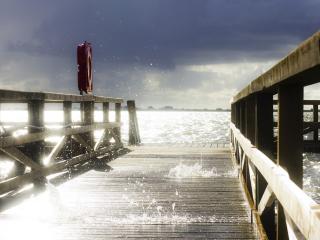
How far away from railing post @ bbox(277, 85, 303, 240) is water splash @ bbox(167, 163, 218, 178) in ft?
16.9

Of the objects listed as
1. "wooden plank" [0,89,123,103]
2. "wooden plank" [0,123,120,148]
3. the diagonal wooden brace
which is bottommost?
the diagonal wooden brace

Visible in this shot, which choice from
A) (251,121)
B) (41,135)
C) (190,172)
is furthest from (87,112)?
(251,121)

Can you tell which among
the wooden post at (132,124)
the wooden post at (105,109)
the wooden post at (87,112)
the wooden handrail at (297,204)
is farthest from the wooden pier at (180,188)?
the wooden post at (132,124)

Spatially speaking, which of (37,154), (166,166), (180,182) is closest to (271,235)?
(180,182)

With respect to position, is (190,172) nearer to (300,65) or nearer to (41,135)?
(41,135)

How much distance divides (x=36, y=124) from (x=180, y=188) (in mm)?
2631

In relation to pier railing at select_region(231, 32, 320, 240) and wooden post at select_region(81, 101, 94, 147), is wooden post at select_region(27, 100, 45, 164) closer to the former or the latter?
wooden post at select_region(81, 101, 94, 147)

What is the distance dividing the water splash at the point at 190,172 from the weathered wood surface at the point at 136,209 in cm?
2

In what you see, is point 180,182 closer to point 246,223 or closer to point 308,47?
point 246,223

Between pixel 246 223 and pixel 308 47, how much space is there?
3297 mm

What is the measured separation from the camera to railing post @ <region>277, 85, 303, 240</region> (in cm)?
310

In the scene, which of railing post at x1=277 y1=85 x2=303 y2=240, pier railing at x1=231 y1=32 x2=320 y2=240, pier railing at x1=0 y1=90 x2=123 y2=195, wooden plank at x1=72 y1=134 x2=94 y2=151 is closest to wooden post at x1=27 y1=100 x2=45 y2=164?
pier railing at x1=0 y1=90 x2=123 y2=195

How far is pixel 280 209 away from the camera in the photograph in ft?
10.8

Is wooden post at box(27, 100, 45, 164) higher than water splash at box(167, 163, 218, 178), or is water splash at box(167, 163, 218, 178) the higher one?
wooden post at box(27, 100, 45, 164)
